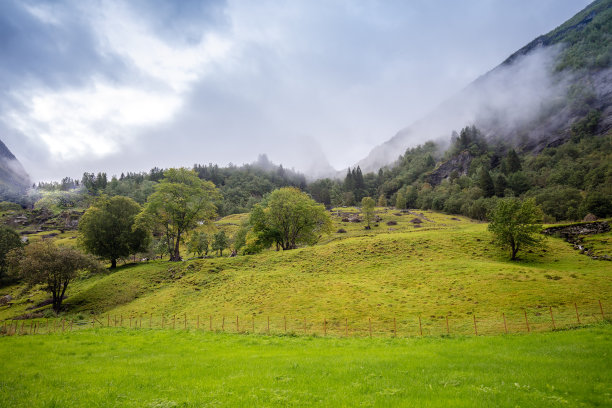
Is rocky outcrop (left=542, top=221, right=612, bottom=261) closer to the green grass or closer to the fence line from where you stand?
the fence line

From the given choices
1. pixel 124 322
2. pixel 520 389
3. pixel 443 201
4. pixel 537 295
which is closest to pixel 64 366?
pixel 520 389

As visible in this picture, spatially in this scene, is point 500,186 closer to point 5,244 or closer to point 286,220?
point 286,220

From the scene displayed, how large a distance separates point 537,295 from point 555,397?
28615 mm

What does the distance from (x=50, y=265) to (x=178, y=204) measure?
2224cm

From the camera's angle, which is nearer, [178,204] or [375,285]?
[375,285]

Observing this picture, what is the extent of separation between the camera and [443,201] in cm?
14038

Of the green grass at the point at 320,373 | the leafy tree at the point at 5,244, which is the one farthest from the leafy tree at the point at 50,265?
the leafy tree at the point at 5,244

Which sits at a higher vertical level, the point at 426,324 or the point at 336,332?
the point at 336,332

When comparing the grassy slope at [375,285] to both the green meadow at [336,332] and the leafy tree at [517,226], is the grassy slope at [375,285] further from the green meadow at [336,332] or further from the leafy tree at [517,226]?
the leafy tree at [517,226]

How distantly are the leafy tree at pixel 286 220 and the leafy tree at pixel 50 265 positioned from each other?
34712 mm

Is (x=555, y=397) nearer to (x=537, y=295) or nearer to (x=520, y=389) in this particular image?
(x=520, y=389)

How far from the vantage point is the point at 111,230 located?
57.4 meters

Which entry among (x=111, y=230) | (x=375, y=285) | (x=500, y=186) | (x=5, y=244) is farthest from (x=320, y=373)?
(x=500, y=186)

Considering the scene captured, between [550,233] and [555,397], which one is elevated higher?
[550,233]
